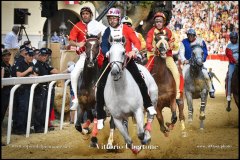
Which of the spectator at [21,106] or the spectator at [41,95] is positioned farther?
the spectator at [41,95]

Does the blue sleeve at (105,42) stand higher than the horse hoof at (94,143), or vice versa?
the blue sleeve at (105,42)

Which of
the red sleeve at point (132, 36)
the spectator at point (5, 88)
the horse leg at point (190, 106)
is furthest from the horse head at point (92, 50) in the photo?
the horse leg at point (190, 106)

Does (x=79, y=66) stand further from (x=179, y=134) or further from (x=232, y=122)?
(x=232, y=122)

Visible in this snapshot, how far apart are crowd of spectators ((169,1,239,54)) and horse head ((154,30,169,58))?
47.3 feet

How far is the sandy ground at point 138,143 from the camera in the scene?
10070 mm

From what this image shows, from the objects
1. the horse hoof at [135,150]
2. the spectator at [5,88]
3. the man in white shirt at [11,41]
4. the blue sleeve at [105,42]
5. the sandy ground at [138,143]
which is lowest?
the sandy ground at [138,143]

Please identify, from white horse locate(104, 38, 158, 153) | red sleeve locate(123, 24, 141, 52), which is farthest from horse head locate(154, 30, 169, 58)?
white horse locate(104, 38, 158, 153)

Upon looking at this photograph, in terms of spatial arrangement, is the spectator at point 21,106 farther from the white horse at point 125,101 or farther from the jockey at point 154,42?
the white horse at point 125,101

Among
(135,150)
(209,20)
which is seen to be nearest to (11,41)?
(135,150)

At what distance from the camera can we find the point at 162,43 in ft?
40.1

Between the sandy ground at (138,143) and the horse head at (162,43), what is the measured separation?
1625 mm

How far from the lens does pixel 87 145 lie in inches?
445

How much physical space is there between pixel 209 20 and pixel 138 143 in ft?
55.9

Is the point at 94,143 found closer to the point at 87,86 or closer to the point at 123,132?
the point at 123,132
